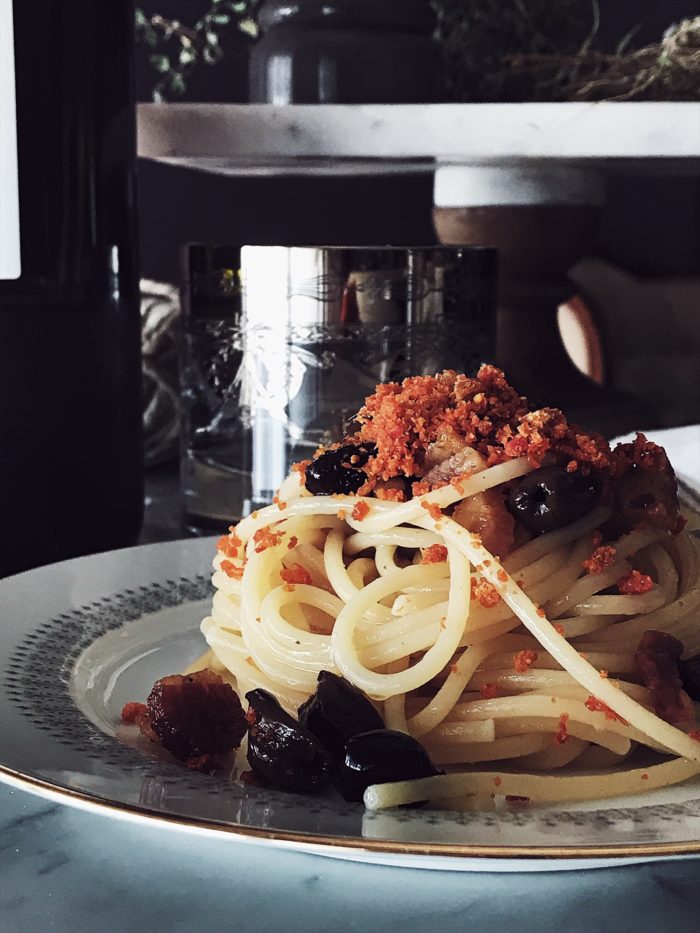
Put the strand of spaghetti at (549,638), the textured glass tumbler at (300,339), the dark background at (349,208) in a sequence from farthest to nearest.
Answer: the dark background at (349,208) < the textured glass tumbler at (300,339) < the strand of spaghetti at (549,638)

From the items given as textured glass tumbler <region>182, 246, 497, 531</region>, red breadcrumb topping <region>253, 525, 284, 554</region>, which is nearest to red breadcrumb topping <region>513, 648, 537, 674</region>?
red breadcrumb topping <region>253, 525, 284, 554</region>

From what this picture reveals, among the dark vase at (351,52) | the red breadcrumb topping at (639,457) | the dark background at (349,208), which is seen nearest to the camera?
the red breadcrumb topping at (639,457)

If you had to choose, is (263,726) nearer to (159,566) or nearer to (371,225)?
(159,566)

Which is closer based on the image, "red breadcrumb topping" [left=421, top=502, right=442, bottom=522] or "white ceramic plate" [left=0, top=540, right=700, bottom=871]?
"white ceramic plate" [left=0, top=540, right=700, bottom=871]

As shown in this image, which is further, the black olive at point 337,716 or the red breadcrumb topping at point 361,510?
the red breadcrumb topping at point 361,510

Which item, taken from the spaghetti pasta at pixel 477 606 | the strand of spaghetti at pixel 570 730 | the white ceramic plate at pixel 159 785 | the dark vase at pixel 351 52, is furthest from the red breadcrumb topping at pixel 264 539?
the dark vase at pixel 351 52

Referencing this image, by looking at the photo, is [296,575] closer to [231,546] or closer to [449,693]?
[231,546]

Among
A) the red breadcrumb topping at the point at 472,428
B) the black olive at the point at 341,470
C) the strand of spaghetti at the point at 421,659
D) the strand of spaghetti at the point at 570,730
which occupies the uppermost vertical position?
the red breadcrumb topping at the point at 472,428

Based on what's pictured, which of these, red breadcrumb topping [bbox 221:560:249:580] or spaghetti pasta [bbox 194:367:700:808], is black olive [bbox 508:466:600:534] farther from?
red breadcrumb topping [bbox 221:560:249:580]

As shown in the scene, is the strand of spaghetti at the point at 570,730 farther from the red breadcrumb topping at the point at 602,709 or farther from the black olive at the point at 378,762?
the black olive at the point at 378,762
